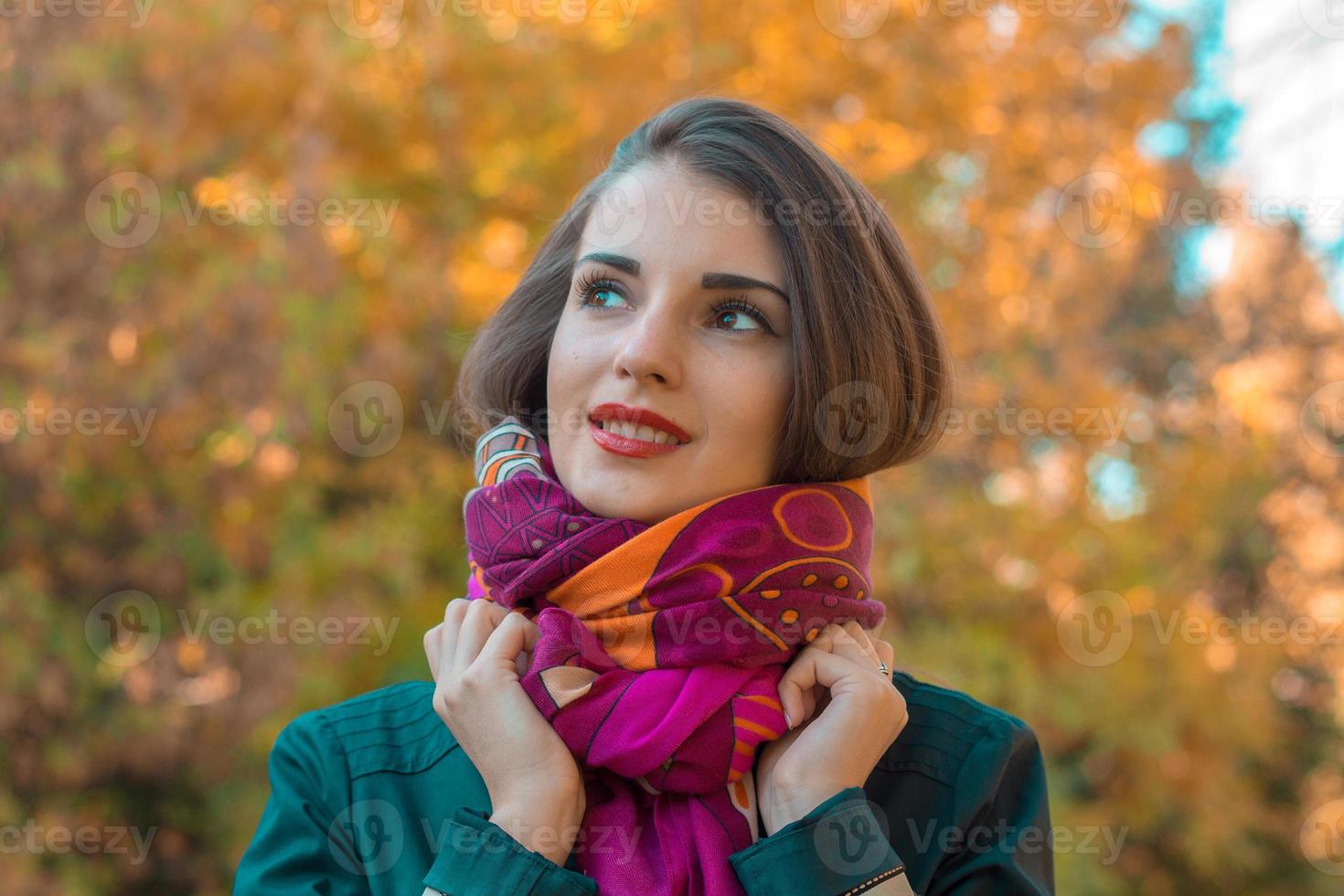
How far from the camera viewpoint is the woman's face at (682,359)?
1.62 metres

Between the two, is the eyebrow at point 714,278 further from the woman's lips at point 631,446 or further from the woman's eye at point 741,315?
the woman's lips at point 631,446

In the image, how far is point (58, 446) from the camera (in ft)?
12.5

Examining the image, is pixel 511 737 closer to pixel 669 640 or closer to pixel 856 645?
pixel 669 640

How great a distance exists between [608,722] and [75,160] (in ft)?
11.1

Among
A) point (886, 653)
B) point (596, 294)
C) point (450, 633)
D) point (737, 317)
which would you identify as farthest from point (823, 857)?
point (596, 294)

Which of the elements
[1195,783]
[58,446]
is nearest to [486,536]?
[58,446]

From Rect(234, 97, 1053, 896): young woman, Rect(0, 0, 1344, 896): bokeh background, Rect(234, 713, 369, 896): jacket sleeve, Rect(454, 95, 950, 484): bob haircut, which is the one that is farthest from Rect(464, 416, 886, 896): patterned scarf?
Rect(0, 0, 1344, 896): bokeh background

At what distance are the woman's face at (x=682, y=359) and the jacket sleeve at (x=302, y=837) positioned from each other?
21.1 inches

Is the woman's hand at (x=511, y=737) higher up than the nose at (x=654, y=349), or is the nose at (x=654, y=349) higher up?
the nose at (x=654, y=349)

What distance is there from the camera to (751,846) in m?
1.50

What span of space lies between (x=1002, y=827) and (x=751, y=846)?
42 cm

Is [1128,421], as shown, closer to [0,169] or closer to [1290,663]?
[1290,663]

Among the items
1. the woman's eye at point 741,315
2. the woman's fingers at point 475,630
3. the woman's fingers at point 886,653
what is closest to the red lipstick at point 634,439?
the woman's eye at point 741,315

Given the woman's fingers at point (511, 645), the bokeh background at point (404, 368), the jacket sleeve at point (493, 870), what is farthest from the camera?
the bokeh background at point (404, 368)
